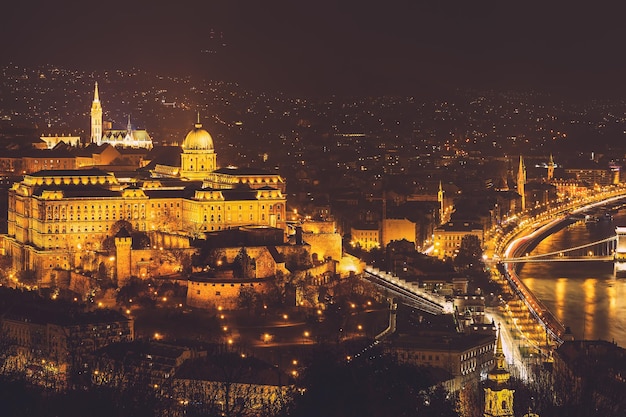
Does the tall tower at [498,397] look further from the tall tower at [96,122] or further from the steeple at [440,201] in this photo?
the steeple at [440,201]

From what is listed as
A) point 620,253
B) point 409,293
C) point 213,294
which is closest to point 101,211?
point 213,294

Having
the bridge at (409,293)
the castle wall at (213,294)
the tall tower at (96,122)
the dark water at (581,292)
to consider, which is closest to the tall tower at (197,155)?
the bridge at (409,293)

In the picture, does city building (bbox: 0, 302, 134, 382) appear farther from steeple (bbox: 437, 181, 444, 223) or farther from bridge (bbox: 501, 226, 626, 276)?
steeple (bbox: 437, 181, 444, 223)

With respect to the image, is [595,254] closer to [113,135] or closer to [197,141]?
[113,135]

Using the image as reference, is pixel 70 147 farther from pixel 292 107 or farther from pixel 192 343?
pixel 292 107

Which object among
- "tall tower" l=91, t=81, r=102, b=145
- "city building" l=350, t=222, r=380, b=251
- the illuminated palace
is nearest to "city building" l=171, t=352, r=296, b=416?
the illuminated palace

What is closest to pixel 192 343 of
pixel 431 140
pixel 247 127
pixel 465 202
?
pixel 465 202

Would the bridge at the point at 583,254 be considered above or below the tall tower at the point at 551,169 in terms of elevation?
below
